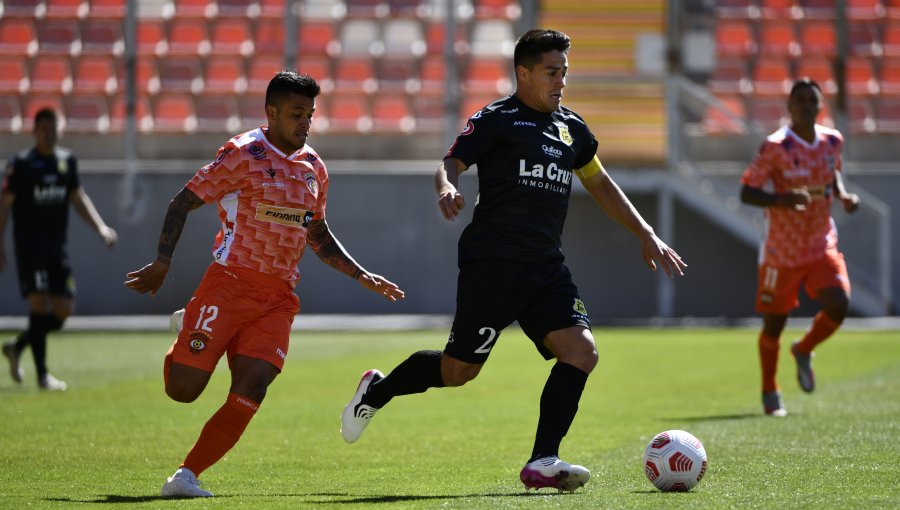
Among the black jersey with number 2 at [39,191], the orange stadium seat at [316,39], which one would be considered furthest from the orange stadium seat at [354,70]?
the black jersey with number 2 at [39,191]

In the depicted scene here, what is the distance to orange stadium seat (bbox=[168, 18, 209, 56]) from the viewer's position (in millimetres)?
27484

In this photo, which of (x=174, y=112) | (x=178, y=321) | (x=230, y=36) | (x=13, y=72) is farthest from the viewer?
(x=230, y=36)

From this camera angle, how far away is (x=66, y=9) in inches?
1088

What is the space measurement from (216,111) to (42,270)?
13790 mm

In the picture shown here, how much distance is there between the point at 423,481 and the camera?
23.9 feet

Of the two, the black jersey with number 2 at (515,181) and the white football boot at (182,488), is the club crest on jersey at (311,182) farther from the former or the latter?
the white football boot at (182,488)

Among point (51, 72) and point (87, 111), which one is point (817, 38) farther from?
point (51, 72)

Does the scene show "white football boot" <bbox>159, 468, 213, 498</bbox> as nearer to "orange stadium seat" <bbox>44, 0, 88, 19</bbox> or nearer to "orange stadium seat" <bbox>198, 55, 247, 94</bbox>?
"orange stadium seat" <bbox>198, 55, 247, 94</bbox>

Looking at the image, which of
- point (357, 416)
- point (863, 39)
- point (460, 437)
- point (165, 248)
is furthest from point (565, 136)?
point (863, 39)

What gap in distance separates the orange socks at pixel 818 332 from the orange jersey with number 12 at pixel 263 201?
5487 millimetres

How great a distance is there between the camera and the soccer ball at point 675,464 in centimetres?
658

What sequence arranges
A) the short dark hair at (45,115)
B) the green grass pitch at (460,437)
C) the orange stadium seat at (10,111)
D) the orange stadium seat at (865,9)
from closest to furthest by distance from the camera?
the green grass pitch at (460,437) → the short dark hair at (45,115) → the orange stadium seat at (10,111) → the orange stadium seat at (865,9)

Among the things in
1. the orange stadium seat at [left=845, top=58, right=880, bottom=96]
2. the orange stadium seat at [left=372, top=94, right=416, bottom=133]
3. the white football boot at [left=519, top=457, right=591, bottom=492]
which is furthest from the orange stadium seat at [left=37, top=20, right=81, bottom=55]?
the white football boot at [left=519, top=457, right=591, bottom=492]

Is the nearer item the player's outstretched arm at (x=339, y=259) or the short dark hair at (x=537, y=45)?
the short dark hair at (x=537, y=45)
